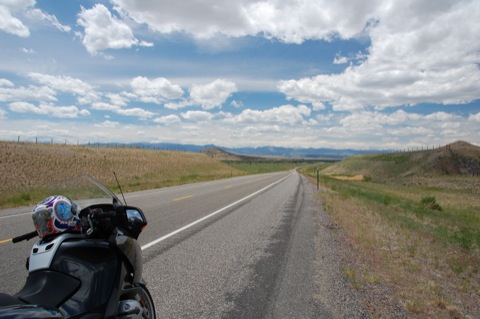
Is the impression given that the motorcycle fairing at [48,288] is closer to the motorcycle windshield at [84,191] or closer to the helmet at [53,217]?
the helmet at [53,217]

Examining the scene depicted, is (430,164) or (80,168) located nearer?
(80,168)

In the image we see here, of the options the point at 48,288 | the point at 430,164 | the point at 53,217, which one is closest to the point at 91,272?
the point at 48,288

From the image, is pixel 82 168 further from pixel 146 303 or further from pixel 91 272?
pixel 91 272

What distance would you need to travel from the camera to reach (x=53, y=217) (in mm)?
2943

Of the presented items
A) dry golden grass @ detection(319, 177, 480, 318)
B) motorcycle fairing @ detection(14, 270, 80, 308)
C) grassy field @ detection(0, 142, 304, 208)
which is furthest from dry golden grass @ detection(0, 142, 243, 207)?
motorcycle fairing @ detection(14, 270, 80, 308)

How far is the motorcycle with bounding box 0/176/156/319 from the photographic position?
2545 mm

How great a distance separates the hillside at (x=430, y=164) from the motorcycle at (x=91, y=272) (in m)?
75.3

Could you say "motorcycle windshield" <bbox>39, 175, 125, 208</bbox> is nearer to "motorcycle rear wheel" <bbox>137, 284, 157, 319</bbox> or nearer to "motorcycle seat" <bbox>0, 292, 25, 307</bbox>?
"motorcycle rear wheel" <bbox>137, 284, 157, 319</bbox>

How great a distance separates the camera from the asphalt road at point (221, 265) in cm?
461

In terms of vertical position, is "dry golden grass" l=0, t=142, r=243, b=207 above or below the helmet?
below

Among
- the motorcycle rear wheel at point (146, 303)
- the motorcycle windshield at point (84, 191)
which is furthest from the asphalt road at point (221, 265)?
the motorcycle windshield at point (84, 191)

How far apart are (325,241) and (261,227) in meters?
2.14

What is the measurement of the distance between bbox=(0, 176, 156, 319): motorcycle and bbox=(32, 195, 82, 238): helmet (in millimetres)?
54

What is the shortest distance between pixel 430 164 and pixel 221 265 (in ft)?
266
